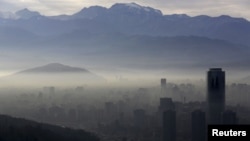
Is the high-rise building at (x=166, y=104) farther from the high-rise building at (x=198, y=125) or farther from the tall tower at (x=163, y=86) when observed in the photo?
the tall tower at (x=163, y=86)

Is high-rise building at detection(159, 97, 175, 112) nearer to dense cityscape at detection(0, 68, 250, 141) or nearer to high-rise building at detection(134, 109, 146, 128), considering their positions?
dense cityscape at detection(0, 68, 250, 141)

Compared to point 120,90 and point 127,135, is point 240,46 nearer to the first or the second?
point 120,90

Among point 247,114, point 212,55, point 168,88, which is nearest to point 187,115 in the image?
point 247,114

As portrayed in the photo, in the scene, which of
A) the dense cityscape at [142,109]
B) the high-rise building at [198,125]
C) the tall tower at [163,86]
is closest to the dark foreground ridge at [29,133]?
the dense cityscape at [142,109]

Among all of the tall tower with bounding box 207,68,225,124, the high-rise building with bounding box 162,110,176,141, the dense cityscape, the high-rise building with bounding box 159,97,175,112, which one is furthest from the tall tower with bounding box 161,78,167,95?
the high-rise building with bounding box 162,110,176,141

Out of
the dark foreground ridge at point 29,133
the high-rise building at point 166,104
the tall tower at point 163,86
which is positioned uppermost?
the tall tower at point 163,86

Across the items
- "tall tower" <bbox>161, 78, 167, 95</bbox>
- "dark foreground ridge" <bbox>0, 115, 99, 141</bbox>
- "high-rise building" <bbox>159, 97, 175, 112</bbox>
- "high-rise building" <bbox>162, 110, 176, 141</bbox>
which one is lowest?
"dark foreground ridge" <bbox>0, 115, 99, 141</bbox>
